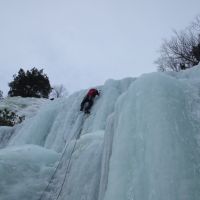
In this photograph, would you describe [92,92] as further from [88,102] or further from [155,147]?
[155,147]

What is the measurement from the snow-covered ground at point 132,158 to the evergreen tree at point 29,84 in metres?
18.4

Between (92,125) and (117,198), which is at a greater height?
(92,125)

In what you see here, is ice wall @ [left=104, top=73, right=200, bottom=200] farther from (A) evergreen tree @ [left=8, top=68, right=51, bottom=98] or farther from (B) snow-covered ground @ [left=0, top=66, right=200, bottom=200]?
(A) evergreen tree @ [left=8, top=68, right=51, bottom=98]

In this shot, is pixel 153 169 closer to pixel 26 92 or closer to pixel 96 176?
pixel 96 176

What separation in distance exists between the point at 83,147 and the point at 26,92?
62.8 feet

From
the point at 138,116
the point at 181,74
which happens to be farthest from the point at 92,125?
the point at 138,116

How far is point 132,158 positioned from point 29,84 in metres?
21.1

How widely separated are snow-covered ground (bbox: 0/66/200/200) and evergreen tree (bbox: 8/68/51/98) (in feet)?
60.5

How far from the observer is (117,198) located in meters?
2.82

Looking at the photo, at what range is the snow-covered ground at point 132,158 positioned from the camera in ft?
9.19

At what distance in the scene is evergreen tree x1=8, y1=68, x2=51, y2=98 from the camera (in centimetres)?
2312

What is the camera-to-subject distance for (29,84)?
77.0 ft

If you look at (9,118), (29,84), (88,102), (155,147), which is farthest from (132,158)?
(29,84)

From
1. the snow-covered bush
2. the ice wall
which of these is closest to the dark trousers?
the ice wall
